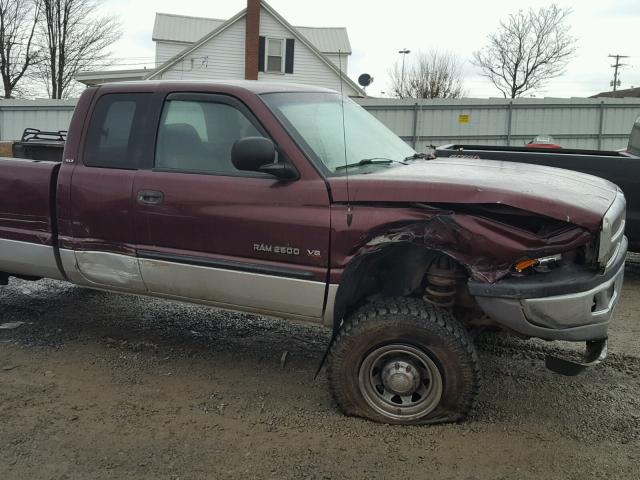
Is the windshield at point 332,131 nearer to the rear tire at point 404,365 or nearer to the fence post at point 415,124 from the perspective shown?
the rear tire at point 404,365

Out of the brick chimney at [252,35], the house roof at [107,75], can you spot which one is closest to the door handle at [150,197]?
the brick chimney at [252,35]

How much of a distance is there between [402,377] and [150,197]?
1.94 m

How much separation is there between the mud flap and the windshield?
1547 millimetres

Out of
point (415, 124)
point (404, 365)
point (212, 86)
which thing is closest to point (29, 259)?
point (212, 86)

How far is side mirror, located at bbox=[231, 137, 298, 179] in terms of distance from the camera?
350 cm

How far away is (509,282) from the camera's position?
3.17 meters

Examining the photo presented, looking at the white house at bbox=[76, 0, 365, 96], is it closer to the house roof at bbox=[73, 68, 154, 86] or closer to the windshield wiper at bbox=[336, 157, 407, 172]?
the house roof at bbox=[73, 68, 154, 86]

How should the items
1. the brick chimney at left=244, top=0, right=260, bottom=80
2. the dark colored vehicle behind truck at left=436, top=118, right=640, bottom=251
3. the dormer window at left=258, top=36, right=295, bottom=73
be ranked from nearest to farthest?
the dark colored vehicle behind truck at left=436, top=118, right=640, bottom=251, the brick chimney at left=244, top=0, right=260, bottom=80, the dormer window at left=258, top=36, right=295, bottom=73

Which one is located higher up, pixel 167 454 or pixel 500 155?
pixel 500 155

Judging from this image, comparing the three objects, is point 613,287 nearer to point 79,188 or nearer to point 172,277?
point 172,277

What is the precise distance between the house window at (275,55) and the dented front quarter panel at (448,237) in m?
23.0

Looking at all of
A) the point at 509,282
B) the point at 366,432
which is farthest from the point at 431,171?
the point at 366,432

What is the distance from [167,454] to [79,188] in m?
1.97

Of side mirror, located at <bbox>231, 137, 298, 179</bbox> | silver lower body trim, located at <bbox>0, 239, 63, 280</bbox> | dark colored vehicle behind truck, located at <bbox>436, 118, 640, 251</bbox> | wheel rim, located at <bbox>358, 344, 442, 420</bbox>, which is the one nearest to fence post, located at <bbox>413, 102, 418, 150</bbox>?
dark colored vehicle behind truck, located at <bbox>436, 118, 640, 251</bbox>
